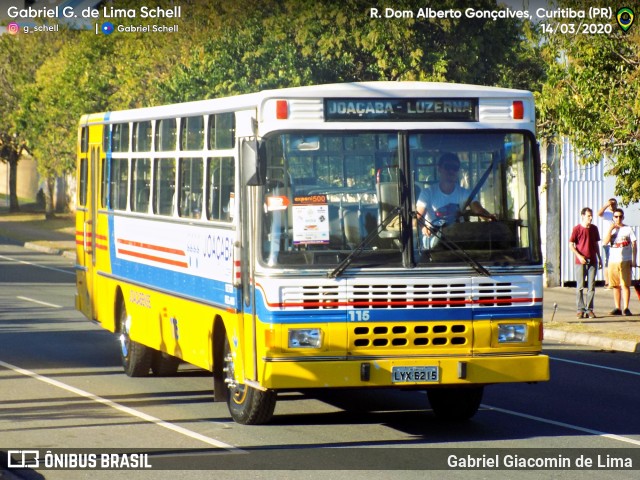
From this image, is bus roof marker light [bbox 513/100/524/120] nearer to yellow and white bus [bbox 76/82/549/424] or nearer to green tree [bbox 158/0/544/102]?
yellow and white bus [bbox 76/82/549/424]

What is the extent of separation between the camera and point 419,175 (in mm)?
10742

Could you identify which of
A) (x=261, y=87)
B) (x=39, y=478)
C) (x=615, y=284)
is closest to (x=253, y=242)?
(x=39, y=478)

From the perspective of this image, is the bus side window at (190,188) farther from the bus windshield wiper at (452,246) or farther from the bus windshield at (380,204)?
the bus windshield wiper at (452,246)

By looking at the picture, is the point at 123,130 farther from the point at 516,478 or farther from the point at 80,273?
the point at 516,478

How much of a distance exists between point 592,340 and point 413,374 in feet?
30.4

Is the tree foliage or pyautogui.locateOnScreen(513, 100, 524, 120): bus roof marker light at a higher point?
the tree foliage

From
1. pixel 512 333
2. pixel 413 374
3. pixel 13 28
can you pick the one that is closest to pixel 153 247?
pixel 413 374

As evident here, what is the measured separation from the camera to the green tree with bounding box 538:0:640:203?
1875 cm

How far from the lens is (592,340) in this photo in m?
19.2

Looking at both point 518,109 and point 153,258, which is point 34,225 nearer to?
point 153,258

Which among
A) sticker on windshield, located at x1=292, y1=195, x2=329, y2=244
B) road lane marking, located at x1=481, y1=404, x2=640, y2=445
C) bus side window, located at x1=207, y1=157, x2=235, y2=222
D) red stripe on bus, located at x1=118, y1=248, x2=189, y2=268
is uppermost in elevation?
bus side window, located at x1=207, y1=157, x2=235, y2=222

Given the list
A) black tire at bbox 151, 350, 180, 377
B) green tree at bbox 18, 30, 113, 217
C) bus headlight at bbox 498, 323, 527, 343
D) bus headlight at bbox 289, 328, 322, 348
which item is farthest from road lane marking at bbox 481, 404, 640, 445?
green tree at bbox 18, 30, 113, 217

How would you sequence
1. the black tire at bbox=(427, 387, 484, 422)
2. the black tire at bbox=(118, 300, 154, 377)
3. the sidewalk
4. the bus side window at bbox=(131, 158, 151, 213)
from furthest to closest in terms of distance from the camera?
the sidewalk, the black tire at bbox=(118, 300, 154, 377), the bus side window at bbox=(131, 158, 151, 213), the black tire at bbox=(427, 387, 484, 422)

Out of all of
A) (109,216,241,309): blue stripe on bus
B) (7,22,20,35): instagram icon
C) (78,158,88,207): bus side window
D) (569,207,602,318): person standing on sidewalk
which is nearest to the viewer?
(109,216,241,309): blue stripe on bus
